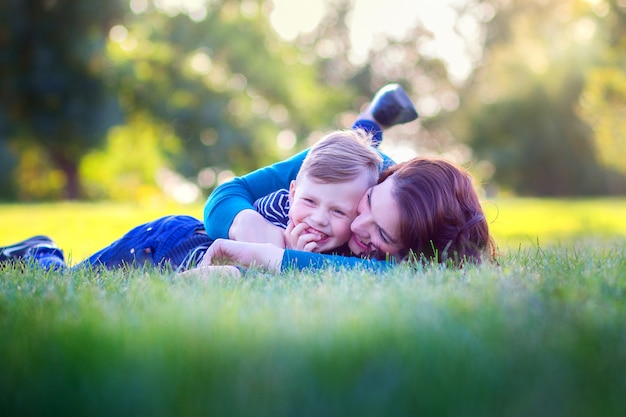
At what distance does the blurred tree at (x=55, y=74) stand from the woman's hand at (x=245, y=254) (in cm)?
1843

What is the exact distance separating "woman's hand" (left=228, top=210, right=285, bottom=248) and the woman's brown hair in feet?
2.17

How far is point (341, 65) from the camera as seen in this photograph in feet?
114

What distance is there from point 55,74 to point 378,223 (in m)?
18.9

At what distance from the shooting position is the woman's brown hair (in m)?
3.22

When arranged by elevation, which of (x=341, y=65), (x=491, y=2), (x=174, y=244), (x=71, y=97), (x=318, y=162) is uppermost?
(x=491, y=2)

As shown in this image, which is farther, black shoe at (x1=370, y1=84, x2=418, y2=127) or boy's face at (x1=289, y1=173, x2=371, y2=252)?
black shoe at (x1=370, y1=84, x2=418, y2=127)

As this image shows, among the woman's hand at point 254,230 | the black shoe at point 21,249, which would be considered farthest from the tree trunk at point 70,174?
the woman's hand at point 254,230

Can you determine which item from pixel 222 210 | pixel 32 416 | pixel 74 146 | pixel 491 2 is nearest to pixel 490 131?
pixel 491 2

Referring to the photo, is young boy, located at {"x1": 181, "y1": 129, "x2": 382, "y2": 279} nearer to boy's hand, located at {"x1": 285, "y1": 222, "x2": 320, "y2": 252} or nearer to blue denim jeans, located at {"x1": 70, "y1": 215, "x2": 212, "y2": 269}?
boy's hand, located at {"x1": 285, "y1": 222, "x2": 320, "y2": 252}

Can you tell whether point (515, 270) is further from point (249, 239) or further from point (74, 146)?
point (74, 146)

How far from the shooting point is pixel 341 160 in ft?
11.2

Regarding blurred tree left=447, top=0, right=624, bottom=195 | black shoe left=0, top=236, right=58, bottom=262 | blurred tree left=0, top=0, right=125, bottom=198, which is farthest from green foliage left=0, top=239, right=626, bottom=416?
blurred tree left=447, top=0, right=624, bottom=195

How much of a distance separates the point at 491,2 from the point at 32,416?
34.8 m

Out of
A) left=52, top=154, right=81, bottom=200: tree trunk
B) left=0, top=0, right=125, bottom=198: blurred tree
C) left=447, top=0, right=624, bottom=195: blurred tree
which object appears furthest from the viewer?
left=447, top=0, right=624, bottom=195: blurred tree
